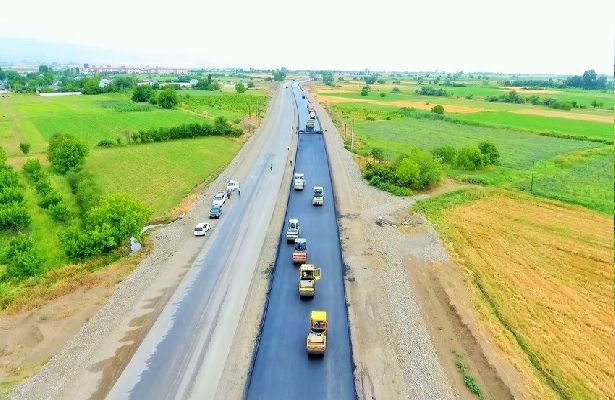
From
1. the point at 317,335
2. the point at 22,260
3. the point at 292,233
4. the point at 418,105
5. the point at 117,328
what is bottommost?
the point at 117,328

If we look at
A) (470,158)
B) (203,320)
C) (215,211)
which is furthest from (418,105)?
(203,320)

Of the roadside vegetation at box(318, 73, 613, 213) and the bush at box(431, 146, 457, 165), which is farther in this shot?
the bush at box(431, 146, 457, 165)

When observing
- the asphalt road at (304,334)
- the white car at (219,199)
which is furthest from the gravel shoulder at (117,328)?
the asphalt road at (304,334)

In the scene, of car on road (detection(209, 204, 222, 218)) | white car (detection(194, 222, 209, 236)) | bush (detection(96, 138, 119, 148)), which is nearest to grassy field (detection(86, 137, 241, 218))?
bush (detection(96, 138, 119, 148))

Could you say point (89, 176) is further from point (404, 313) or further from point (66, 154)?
point (404, 313)

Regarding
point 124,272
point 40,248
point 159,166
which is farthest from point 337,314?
point 159,166

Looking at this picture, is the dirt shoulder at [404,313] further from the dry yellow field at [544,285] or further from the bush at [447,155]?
the bush at [447,155]

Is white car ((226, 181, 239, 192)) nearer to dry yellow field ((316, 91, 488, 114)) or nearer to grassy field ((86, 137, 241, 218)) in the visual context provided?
grassy field ((86, 137, 241, 218))
